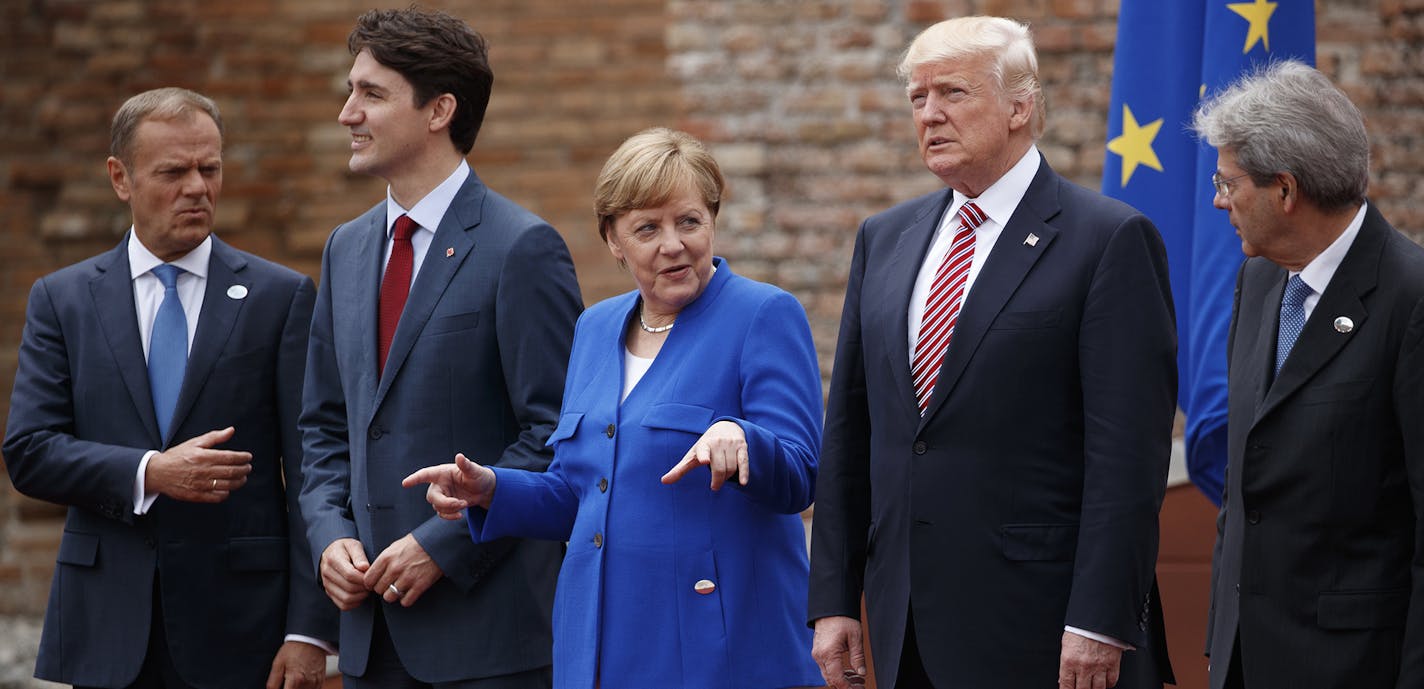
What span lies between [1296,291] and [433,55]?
1.83 m

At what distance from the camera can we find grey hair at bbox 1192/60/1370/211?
2.70 meters

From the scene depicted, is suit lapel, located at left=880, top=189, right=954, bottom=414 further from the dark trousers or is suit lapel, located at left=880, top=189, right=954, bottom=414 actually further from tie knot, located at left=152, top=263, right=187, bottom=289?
tie knot, located at left=152, top=263, right=187, bottom=289

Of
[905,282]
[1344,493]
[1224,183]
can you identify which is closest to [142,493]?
[905,282]

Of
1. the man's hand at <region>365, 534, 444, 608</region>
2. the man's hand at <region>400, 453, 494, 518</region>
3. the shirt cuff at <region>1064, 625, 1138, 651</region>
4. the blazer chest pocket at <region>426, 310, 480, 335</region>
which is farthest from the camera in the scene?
the blazer chest pocket at <region>426, 310, 480, 335</region>

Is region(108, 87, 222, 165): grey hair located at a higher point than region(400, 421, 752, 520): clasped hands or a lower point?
higher

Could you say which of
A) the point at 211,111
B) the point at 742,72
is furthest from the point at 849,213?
the point at 211,111

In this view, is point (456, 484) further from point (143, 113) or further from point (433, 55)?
point (143, 113)

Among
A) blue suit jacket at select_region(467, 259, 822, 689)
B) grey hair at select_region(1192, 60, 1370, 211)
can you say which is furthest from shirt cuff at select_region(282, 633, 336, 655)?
grey hair at select_region(1192, 60, 1370, 211)

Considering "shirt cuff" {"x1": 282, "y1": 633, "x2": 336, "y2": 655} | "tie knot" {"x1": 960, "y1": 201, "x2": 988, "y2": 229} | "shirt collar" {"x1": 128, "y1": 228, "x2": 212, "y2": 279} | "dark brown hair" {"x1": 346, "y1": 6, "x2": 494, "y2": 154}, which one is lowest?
"shirt cuff" {"x1": 282, "y1": 633, "x2": 336, "y2": 655}

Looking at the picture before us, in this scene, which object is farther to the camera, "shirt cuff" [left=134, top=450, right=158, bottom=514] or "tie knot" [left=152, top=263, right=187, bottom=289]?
"tie knot" [left=152, top=263, right=187, bottom=289]

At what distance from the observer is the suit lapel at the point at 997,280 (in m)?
2.71

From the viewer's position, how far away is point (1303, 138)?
2705mm

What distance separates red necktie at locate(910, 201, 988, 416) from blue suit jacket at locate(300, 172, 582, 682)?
828 millimetres

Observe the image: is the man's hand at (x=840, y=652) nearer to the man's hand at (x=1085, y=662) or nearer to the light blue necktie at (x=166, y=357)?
the man's hand at (x=1085, y=662)
